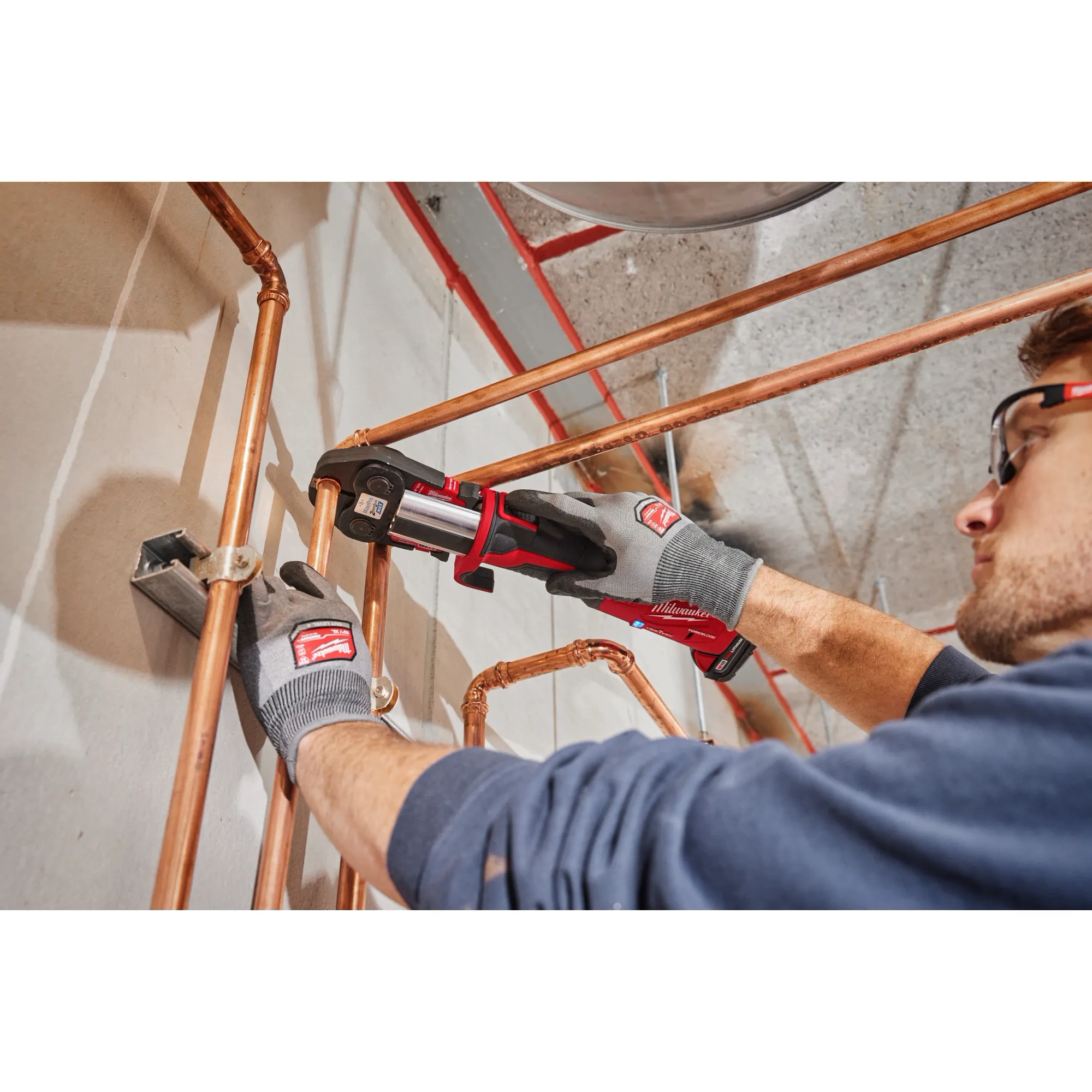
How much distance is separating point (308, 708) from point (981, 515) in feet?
2.47

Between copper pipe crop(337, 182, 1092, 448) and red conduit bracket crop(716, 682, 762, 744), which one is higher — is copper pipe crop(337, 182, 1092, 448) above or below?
below

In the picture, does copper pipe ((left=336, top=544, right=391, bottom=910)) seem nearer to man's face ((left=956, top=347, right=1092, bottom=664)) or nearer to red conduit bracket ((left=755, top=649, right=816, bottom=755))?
man's face ((left=956, top=347, right=1092, bottom=664))

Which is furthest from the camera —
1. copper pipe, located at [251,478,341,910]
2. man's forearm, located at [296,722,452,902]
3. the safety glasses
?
the safety glasses

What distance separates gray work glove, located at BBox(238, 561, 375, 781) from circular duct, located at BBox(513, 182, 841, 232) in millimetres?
584

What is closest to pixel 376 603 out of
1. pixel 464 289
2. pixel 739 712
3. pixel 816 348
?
pixel 464 289

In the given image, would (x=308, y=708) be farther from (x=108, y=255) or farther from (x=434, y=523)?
(x=108, y=255)

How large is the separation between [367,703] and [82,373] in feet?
1.48

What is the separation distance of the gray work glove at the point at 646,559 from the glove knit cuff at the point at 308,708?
15.7 inches

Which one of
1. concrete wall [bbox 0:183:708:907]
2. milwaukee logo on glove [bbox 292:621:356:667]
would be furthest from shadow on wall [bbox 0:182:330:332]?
milwaukee logo on glove [bbox 292:621:356:667]

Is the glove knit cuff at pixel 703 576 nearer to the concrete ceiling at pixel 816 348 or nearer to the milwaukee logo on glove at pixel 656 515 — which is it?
the milwaukee logo on glove at pixel 656 515

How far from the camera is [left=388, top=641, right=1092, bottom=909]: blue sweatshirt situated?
1.65ft

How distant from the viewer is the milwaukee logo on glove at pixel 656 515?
3.76ft
